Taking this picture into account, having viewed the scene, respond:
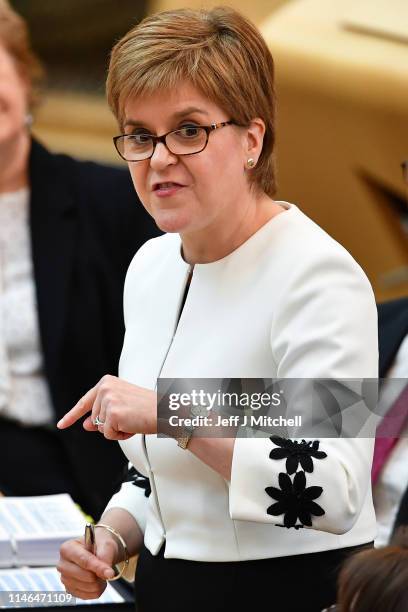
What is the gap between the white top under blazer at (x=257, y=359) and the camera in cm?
146

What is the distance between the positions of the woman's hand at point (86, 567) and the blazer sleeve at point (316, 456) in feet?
0.99

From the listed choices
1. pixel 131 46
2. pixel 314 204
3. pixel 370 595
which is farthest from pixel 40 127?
pixel 370 595

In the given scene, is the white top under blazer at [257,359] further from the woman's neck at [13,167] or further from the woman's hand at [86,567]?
the woman's neck at [13,167]

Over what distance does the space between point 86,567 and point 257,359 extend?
405mm

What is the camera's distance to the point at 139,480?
180 cm

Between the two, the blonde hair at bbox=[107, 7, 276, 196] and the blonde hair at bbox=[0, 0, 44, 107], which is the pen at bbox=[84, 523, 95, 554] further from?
the blonde hair at bbox=[0, 0, 44, 107]

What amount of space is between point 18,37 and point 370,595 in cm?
224

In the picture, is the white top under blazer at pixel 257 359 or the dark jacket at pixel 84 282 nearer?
the white top under blazer at pixel 257 359

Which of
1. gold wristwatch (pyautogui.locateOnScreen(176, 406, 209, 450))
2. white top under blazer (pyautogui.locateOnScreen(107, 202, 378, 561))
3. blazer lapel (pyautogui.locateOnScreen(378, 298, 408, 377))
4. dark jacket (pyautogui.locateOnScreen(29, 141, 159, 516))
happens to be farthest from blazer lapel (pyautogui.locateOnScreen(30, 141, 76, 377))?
gold wristwatch (pyautogui.locateOnScreen(176, 406, 209, 450))

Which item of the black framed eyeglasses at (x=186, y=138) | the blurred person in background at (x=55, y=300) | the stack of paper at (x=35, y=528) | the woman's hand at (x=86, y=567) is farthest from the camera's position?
the blurred person in background at (x=55, y=300)

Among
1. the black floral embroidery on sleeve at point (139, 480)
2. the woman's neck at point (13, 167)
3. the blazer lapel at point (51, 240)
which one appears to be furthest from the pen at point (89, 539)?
the woman's neck at point (13, 167)

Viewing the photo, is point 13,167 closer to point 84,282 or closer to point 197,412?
point 84,282

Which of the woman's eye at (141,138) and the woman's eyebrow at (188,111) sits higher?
the woman's eyebrow at (188,111)

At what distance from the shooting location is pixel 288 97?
3.96 metres
